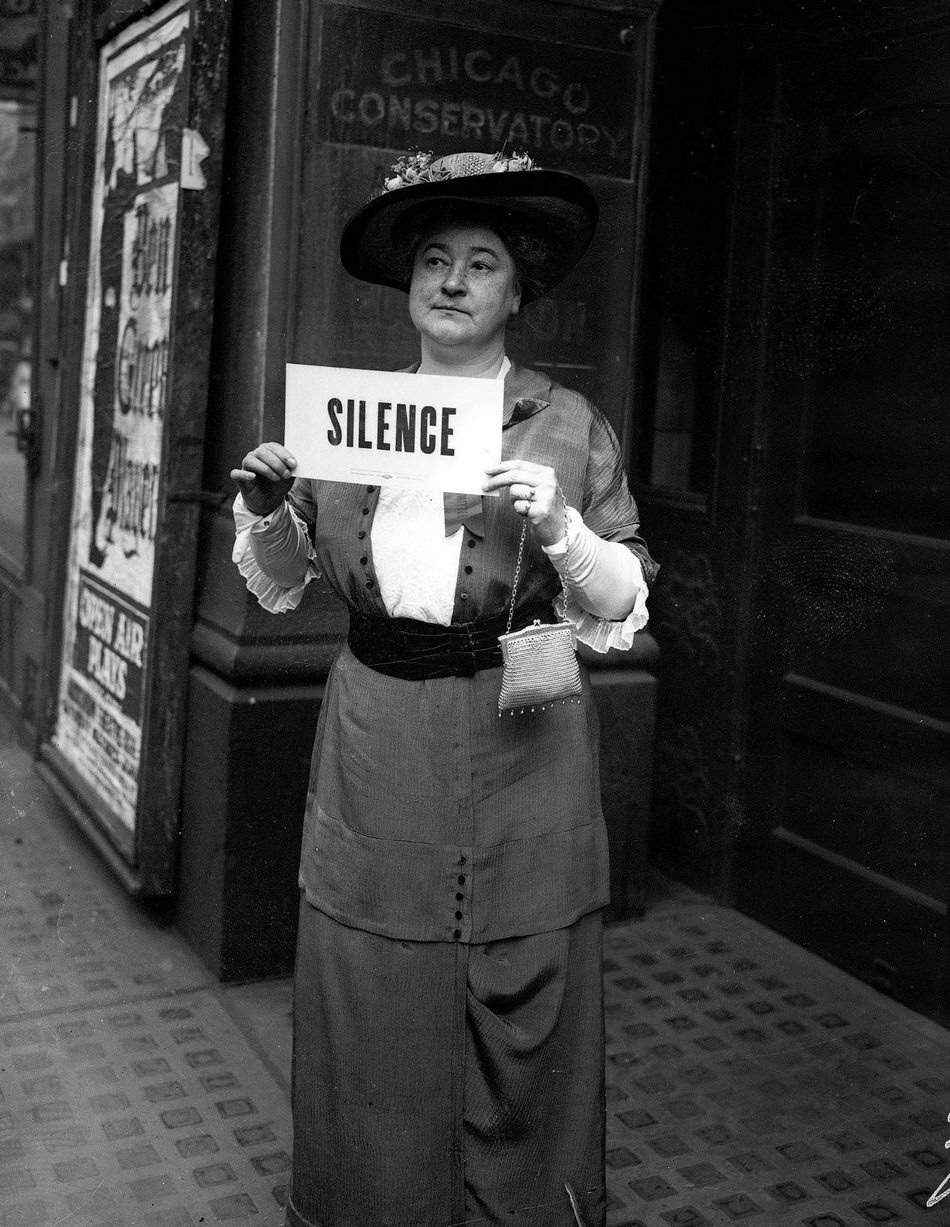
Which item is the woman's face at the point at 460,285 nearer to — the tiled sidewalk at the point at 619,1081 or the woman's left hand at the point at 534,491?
the woman's left hand at the point at 534,491

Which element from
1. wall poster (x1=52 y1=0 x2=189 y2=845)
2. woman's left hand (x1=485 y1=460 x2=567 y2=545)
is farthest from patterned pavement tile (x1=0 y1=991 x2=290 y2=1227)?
woman's left hand (x1=485 y1=460 x2=567 y2=545)

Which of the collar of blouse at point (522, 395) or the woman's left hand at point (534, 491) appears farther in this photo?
the collar of blouse at point (522, 395)

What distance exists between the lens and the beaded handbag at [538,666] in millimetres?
2463

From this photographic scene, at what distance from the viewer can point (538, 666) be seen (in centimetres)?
248

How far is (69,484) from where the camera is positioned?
211 inches

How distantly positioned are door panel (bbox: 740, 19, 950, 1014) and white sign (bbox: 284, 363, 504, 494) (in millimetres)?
1958

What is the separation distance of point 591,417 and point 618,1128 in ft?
5.83

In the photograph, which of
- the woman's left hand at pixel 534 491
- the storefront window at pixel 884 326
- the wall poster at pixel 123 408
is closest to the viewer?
the woman's left hand at pixel 534 491

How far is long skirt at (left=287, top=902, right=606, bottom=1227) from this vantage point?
266 centimetres

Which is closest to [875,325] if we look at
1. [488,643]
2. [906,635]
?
[906,635]

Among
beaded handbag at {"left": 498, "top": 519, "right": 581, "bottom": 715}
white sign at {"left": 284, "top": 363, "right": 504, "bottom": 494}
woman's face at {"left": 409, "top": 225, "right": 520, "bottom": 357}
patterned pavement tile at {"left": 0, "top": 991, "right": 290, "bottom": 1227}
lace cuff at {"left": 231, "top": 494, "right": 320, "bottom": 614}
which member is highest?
woman's face at {"left": 409, "top": 225, "right": 520, "bottom": 357}

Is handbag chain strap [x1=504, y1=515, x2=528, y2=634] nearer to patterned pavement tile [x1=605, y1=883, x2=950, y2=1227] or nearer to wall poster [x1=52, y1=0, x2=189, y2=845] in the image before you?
patterned pavement tile [x1=605, y1=883, x2=950, y2=1227]

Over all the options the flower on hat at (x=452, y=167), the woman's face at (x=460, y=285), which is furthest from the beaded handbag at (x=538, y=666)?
the flower on hat at (x=452, y=167)

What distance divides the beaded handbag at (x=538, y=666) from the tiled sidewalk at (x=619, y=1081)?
1303 millimetres
